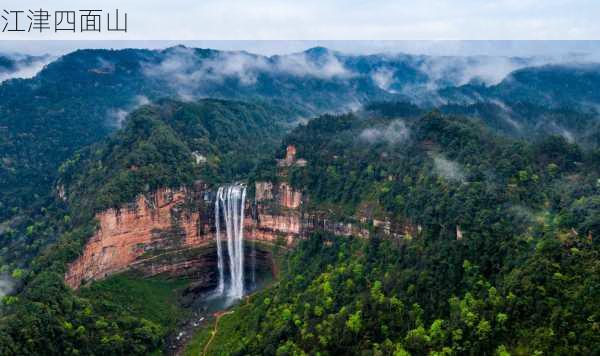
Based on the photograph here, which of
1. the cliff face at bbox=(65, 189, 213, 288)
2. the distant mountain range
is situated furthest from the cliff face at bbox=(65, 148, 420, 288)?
the distant mountain range

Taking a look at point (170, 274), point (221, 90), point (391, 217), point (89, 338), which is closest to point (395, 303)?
point (391, 217)

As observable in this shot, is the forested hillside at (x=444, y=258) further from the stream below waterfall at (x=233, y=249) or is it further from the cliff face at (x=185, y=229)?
the stream below waterfall at (x=233, y=249)

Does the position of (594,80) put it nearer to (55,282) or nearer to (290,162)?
(290,162)

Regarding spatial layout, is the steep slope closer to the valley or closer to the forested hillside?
the valley

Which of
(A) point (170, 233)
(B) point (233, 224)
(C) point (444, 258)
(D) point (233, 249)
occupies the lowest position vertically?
(D) point (233, 249)

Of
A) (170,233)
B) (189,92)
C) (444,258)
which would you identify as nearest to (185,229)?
(170,233)

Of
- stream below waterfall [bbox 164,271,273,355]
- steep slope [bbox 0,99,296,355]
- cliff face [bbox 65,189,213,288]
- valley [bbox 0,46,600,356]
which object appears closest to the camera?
valley [bbox 0,46,600,356]

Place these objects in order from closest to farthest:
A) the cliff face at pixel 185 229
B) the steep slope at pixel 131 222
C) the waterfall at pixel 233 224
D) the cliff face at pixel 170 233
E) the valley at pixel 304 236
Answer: the valley at pixel 304 236
the steep slope at pixel 131 222
the cliff face at pixel 185 229
the cliff face at pixel 170 233
the waterfall at pixel 233 224

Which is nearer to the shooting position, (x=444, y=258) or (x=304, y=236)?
(x=444, y=258)

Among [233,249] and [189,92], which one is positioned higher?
[189,92]

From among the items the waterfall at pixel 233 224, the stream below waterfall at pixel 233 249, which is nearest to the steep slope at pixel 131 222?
the stream below waterfall at pixel 233 249

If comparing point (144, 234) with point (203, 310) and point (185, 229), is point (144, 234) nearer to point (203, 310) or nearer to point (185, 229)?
point (185, 229)
